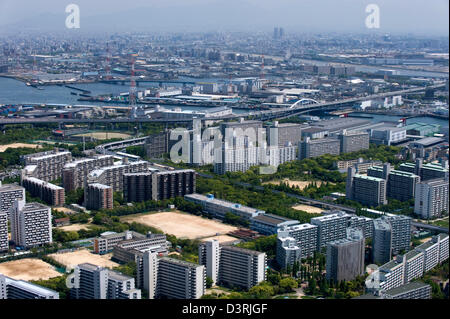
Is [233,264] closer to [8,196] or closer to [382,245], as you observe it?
[382,245]

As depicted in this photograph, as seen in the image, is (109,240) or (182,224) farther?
(182,224)

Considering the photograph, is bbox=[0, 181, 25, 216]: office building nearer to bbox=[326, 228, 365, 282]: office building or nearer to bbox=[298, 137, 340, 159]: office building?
bbox=[326, 228, 365, 282]: office building

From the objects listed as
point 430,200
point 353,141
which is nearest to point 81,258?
point 430,200

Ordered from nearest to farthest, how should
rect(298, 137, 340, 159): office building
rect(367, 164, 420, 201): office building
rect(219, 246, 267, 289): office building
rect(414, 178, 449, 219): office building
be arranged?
1. rect(219, 246, 267, 289): office building
2. rect(414, 178, 449, 219): office building
3. rect(367, 164, 420, 201): office building
4. rect(298, 137, 340, 159): office building

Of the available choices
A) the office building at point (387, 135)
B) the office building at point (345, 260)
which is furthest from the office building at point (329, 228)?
the office building at point (387, 135)

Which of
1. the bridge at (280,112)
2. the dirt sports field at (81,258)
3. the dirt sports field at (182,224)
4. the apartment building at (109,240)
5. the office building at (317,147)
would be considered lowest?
the dirt sports field at (182,224)

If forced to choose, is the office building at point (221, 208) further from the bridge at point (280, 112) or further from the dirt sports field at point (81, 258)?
the bridge at point (280, 112)

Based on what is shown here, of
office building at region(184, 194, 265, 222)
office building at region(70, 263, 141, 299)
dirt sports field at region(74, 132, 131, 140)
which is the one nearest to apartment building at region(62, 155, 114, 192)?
office building at region(184, 194, 265, 222)
